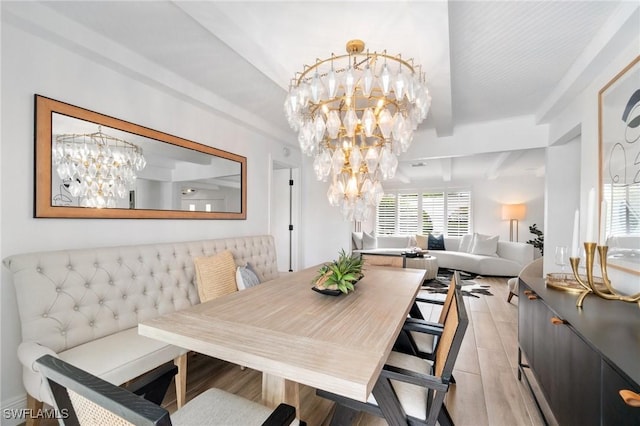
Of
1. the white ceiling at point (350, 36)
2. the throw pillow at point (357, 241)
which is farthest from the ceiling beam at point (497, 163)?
the throw pillow at point (357, 241)

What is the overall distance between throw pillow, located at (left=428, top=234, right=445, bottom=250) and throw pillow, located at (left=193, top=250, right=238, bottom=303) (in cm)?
584

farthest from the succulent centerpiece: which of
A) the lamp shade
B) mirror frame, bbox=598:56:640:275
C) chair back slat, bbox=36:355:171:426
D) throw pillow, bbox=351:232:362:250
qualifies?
the lamp shade

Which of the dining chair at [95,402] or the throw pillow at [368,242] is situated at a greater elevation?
the dining chair at [95,402]

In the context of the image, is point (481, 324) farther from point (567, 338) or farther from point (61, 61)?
point (61, 61)

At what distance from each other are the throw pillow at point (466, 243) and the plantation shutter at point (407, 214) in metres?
1.39

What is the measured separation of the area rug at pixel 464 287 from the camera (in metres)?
4.56

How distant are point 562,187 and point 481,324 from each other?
6.32ft

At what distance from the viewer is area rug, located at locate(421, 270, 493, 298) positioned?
15.0 feet

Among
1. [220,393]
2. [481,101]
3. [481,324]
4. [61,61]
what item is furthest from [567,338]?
[61,61]

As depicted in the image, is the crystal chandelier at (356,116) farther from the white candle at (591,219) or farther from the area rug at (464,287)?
the area rug at (464,287)

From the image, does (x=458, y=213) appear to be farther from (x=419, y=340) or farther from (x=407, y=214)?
(x=419, y=340)

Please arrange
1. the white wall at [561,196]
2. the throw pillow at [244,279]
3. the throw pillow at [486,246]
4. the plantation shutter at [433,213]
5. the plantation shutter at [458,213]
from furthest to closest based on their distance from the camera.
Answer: the plantation shutter at [433,213]
the plantation shutter at [458,213]
the throw pillow at [486,246]
the white wall at [561,196]
the throw pillow at [244,279]

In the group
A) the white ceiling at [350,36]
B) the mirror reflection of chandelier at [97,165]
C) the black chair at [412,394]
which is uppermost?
the white ceiling at [350,36]

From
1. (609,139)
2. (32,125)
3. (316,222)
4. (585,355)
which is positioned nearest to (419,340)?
(585,355)
